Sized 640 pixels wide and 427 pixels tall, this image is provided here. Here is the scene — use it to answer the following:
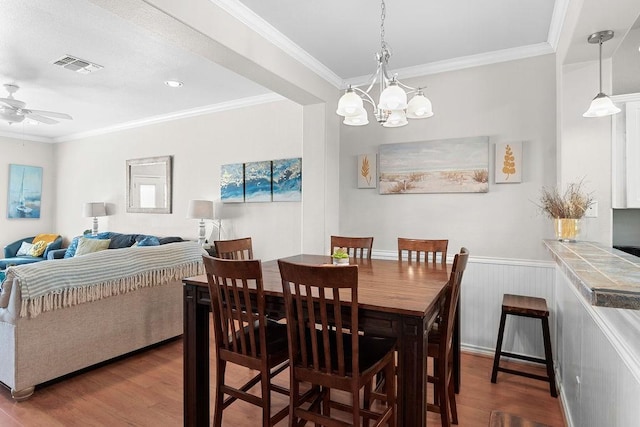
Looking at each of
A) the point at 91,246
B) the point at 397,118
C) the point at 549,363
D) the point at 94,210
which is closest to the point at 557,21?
the point at 397,118

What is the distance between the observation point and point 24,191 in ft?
21.0

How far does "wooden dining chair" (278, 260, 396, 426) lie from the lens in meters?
1.46

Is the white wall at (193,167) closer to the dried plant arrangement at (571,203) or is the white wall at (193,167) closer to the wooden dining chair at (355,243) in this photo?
the wooden dining chair at (355,243)

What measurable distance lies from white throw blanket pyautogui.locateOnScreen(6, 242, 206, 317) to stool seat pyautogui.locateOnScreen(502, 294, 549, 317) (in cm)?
276

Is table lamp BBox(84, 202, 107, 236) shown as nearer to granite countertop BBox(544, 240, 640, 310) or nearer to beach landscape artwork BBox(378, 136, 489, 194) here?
beach landscape artwork BBox(378, 136, 489, 194)

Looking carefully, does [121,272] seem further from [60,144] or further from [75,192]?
[60,144]

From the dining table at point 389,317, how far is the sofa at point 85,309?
1.17m

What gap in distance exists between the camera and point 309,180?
145 inches

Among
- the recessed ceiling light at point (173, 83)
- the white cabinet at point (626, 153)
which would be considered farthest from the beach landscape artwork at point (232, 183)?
the white cabinet at point (626, 153)

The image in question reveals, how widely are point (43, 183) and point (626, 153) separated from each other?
27.7 ft

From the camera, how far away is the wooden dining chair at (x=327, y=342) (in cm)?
146

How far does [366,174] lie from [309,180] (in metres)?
0.59

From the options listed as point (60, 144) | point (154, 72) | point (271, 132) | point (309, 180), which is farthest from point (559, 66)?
point (60, 144)

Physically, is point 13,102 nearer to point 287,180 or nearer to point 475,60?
point 287,180
